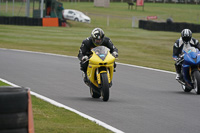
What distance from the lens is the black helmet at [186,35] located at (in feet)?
43.2

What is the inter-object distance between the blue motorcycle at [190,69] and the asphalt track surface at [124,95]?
232 mm

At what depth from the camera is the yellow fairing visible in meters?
10.7

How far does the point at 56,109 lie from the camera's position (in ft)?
29.8

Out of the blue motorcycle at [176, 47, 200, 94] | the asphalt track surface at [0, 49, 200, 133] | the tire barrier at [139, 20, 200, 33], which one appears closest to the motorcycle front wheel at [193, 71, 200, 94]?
the blue motorcycle at [176, 47, 200, 94]

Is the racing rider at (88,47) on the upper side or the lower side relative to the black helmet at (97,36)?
lower

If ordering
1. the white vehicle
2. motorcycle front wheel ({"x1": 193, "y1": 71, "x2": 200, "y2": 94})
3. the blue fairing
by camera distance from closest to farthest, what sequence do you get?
1. motorcycle front wheel ({"x1": 193, "y1": 71, "x2": 200, "y2": 94})
2. the blue fairing
3. the white vehicle

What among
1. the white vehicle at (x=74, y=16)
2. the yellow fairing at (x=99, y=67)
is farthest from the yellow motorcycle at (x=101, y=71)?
the white vehicle at (x=74, y=16)

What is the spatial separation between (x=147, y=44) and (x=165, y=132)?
83.3 ft

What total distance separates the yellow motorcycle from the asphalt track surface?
0.25 meters

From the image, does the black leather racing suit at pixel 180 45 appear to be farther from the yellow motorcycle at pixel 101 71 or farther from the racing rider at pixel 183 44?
the yellow motorcycle at pixel 101 71

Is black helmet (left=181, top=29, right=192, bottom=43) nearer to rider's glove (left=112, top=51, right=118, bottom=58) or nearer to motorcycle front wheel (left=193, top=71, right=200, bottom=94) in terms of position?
motorcycle front wheel (left=193, top=71, right=200, bottom=94)

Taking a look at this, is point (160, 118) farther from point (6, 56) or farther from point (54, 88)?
point (6, 56)

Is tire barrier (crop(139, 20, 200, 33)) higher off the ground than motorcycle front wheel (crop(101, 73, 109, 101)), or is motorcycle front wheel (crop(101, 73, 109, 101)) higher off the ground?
motorcycle front wheel (crop(101, 73, 109, 101))

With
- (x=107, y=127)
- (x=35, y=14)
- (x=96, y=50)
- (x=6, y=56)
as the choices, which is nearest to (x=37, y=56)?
(x=6, y=56)
